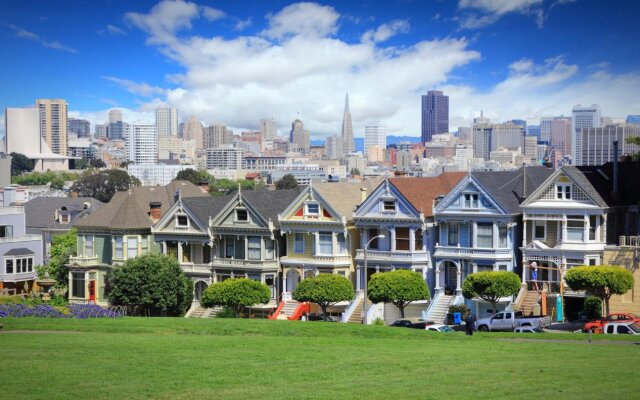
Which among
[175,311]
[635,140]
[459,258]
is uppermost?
[635,140]

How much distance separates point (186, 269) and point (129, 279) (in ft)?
17.4

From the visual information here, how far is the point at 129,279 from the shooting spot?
63375 mm

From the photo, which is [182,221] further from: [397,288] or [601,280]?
[601,280]

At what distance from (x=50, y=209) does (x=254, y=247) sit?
62.7 m

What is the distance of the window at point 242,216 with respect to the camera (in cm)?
6556

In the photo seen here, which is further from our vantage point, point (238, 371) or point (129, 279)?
point (129, 279)

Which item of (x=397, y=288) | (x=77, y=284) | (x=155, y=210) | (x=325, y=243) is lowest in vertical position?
(x=77, y=284)

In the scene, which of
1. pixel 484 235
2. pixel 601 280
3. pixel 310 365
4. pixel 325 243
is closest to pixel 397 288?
pixel 484 235

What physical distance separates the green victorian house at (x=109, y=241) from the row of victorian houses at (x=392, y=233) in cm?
9

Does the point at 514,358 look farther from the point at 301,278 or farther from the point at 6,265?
the point at 6,265

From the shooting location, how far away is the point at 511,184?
6162 cm

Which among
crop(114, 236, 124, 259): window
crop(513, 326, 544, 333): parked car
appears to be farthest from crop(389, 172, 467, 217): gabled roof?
crop(114, 236, 124, 259): window

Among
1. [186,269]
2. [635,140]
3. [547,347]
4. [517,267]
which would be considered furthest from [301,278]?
[547,347]

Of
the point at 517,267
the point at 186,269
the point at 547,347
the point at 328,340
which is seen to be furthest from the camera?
the point at 186,269
